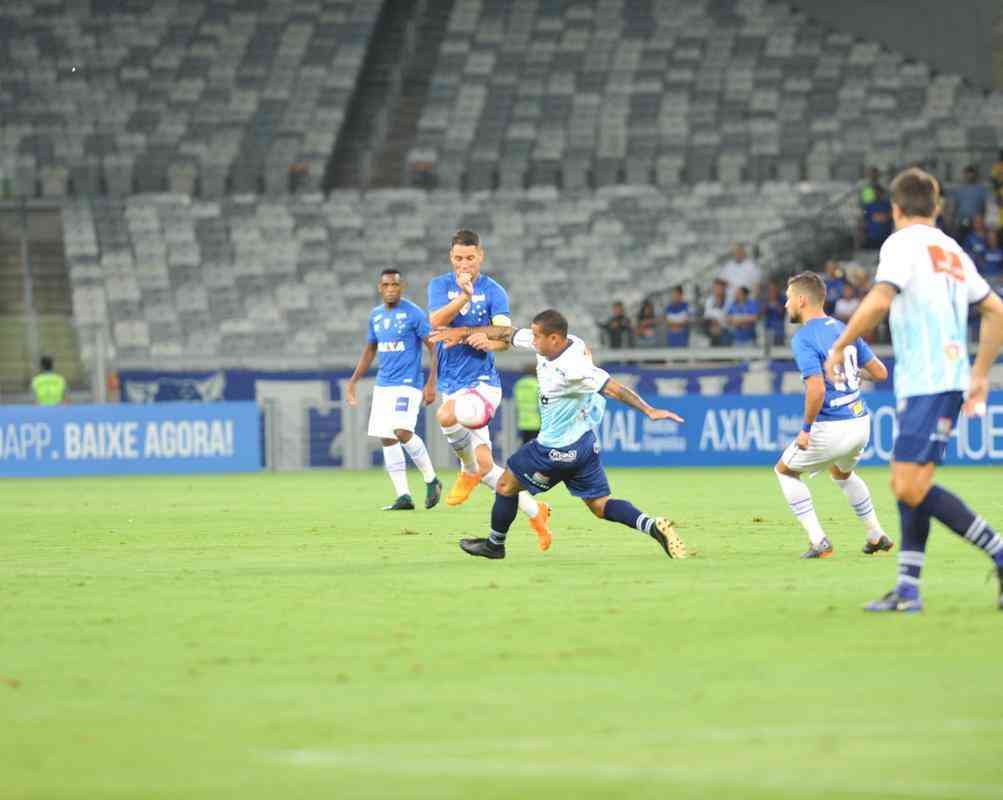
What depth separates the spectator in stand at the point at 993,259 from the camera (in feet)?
99.4

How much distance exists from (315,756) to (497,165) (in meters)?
34.9

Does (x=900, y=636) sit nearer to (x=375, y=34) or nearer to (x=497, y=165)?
(x=497, y=165)

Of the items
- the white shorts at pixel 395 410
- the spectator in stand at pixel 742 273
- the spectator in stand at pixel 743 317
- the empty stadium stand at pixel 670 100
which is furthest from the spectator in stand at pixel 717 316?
the white shorts at pixel 395 410

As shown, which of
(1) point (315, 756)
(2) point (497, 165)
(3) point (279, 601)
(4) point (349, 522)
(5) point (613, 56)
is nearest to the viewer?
(1) point (315, 756)

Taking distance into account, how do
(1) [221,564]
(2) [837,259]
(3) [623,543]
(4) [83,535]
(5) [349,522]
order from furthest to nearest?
1. (2) [837,259]
2. (5) [349,522]
3. (4) [83,535]
4. (3) [623,543]
5. (1) [221,564]

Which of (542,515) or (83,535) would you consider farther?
(83,535)

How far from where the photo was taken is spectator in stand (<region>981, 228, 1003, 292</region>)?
3029 cm

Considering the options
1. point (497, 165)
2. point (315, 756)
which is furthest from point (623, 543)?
Result: point (497, 165)

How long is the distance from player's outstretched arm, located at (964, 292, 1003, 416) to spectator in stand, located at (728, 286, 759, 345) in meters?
22.2

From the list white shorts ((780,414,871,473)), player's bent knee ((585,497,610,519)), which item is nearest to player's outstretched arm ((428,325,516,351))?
player's bent knee ((585,497,610,519))

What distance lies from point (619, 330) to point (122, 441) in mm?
8616

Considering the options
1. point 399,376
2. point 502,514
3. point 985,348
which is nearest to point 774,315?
point 399,376

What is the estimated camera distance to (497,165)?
40000 millimetres

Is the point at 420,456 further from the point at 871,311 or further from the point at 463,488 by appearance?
the point at 871,311
